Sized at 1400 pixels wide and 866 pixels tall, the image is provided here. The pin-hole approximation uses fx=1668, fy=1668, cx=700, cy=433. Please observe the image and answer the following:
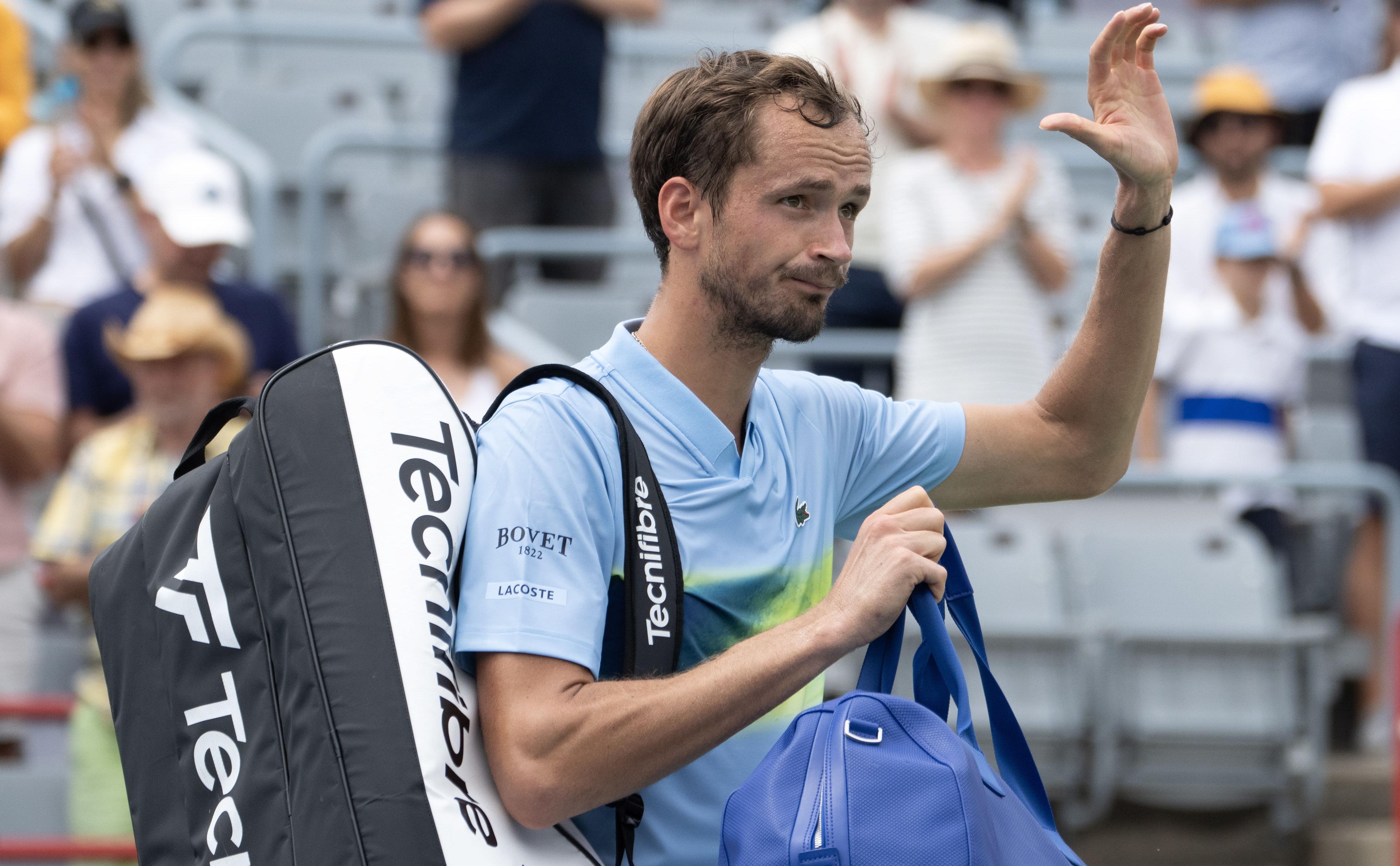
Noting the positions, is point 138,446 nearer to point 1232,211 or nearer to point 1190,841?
point 1190,841

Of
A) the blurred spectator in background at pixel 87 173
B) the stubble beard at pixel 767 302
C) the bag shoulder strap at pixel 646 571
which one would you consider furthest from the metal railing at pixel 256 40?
the bag shoulder strap at pixel 646 571

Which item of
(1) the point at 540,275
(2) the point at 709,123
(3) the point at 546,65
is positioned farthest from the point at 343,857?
(1) the point at 540,275

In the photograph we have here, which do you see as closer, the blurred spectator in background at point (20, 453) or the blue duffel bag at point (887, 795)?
the blue duffel bag at point (887, 795)

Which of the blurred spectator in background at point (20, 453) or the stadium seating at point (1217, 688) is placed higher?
the blurred spectator in background at point (20, 453)

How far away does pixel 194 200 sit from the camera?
17.5 feet

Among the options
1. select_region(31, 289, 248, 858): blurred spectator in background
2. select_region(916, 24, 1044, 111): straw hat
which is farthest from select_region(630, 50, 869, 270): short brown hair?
select_region(916, 24, 1044, 111): straw hat

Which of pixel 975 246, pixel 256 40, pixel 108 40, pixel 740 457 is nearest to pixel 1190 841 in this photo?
pixel 975 246

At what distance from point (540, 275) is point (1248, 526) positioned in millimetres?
2883

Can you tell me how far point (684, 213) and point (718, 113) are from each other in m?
0.14

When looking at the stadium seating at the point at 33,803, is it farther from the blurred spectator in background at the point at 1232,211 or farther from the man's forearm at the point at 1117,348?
the blurred spectator in background at the point at 1232,211

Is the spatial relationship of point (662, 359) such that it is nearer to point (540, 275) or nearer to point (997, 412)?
point (997, 412)

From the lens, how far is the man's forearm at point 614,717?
189cm

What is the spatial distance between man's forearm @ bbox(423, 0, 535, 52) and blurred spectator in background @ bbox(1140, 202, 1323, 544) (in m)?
2.47

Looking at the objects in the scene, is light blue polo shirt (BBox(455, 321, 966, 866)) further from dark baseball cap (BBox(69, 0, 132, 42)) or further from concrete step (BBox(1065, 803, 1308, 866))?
dark baseball cap (BBox(69, 0, 132, 42))
